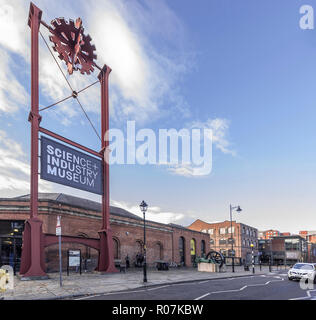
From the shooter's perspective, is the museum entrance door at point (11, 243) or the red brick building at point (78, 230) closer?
the museum entrance door at point (11, 243)

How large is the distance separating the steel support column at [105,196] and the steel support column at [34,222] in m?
5.86

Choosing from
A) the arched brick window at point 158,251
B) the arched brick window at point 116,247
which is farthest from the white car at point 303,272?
the arched brick window at point 158,251

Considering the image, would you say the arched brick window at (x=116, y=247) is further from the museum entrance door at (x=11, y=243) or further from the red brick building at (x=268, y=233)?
the red brick building at (x=268, y=233)

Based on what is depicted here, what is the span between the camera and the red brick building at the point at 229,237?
81.5 meters

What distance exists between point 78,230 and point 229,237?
205 ft

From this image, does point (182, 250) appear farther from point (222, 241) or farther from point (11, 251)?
point (222, 241)

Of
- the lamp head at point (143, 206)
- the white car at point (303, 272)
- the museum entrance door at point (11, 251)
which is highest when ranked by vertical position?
the lamp head at point (143, 206)

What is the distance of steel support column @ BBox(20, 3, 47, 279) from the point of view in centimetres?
1888

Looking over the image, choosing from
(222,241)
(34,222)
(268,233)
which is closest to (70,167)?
(34,222)

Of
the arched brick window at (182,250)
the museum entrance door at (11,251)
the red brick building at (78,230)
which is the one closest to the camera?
the museum entrance door at (11,251)

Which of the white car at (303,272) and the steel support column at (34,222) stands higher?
the steel support column at (34,222)

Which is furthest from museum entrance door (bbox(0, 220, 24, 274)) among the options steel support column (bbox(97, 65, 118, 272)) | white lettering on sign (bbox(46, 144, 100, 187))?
white lettering on sign (bbox(46, 144, 100, 187))
